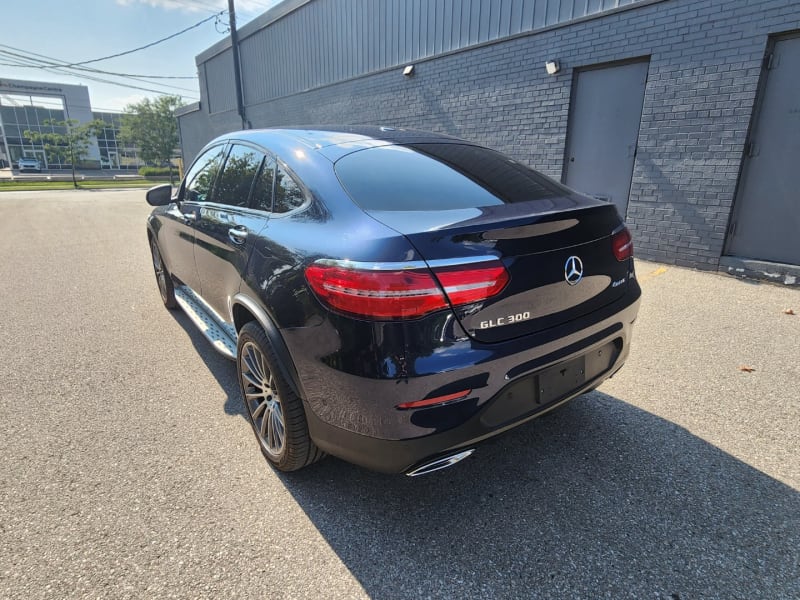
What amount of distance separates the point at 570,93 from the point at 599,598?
7029mm

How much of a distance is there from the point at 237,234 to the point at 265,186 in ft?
0.99

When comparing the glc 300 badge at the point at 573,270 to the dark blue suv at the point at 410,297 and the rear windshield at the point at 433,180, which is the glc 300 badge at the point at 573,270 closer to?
the dark blue suv at the point at 410,297

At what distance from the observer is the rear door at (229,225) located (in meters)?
2.50

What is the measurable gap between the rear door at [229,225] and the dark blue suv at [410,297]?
0.03 meters

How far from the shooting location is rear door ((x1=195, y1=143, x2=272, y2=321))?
2498 millimetres

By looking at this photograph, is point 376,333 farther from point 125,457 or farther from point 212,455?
point 125,457

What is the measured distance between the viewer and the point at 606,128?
6797mm

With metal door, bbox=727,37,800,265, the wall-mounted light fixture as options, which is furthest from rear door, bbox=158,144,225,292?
metal door, bbox=727,37,800,265

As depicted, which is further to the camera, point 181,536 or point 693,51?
point 693,51

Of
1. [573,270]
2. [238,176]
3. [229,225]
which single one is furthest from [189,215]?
[573,270]

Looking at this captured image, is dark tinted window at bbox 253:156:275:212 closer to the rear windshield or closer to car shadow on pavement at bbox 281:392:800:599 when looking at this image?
the rear windshield

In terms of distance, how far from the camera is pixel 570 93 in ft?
23.2

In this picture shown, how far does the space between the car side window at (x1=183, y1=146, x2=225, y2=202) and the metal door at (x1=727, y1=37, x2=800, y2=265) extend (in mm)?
5812

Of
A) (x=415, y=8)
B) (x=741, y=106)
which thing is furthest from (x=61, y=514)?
(x=415, y=8)
